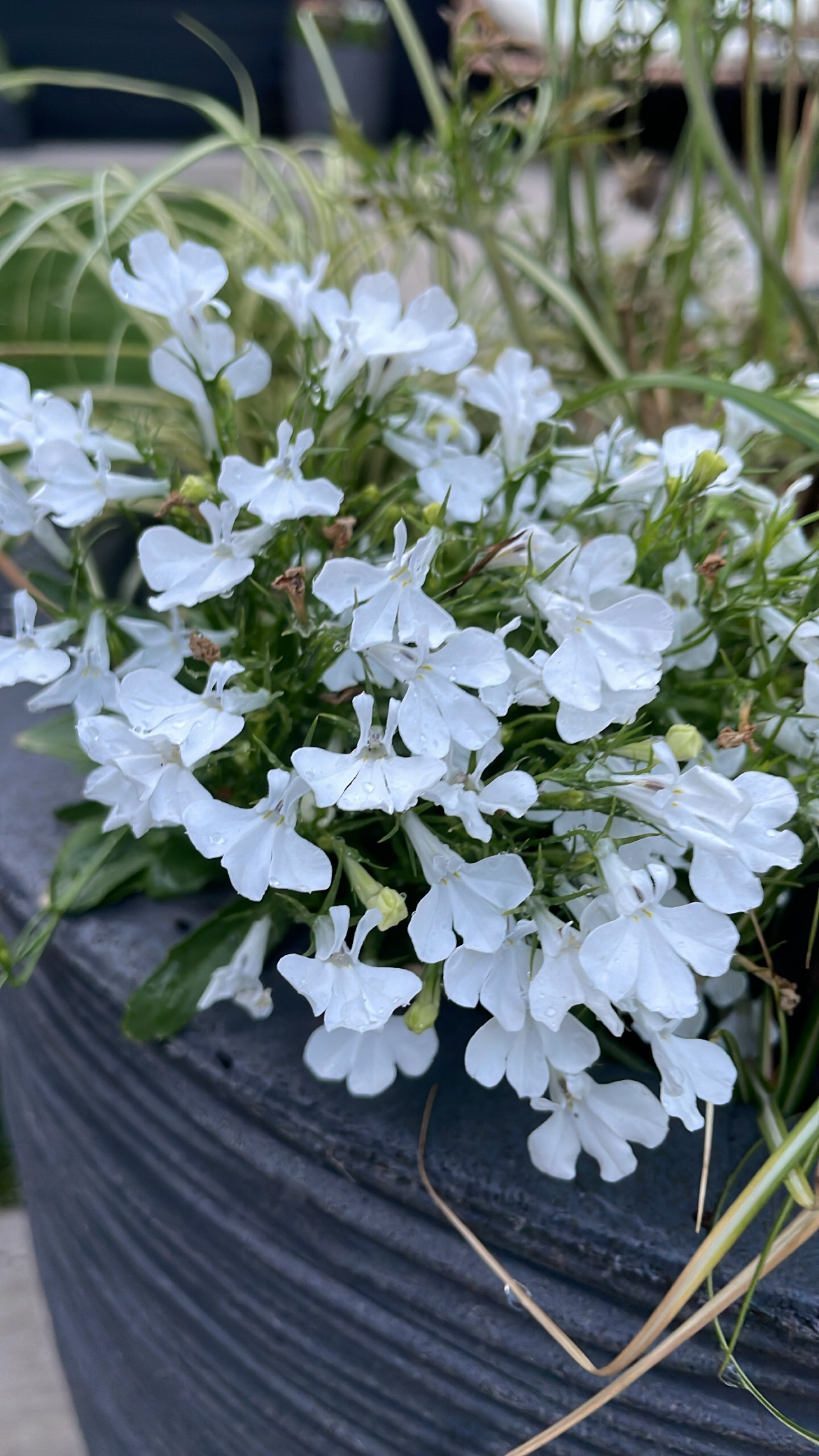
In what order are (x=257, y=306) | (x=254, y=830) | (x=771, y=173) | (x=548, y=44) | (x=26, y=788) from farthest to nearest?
(x=771, y=173)
(x=257, y=306)
(x=548, y=44)
(x=26, y=788)
(x=254, y=830)

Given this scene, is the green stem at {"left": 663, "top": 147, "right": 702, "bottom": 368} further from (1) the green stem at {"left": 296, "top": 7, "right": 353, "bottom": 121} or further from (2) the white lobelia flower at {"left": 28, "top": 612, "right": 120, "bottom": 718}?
(2) the white lobelia flower at {"left": 28, "top": 612, "right": 120, "bottom": 718}

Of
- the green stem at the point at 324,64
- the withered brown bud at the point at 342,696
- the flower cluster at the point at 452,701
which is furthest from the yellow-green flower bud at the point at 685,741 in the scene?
the green stem at the point at 324,64

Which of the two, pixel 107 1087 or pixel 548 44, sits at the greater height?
pixel 548 44

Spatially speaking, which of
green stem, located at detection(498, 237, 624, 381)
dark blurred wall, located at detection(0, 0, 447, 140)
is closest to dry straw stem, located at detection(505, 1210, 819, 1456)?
green stem, located at detection(498, 237, 624, 381)

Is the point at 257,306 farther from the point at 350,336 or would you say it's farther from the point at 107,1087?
the point at 107,1087

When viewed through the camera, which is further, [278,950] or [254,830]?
[278,950]

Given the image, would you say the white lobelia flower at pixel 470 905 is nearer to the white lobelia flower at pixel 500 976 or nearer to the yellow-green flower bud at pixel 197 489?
the white lobelia flower at pixel 500 976

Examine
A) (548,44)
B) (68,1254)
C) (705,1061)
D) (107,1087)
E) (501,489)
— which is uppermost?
(548,44)

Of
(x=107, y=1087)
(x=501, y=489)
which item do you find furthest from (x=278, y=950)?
(x=501, y=489)
